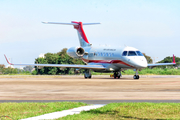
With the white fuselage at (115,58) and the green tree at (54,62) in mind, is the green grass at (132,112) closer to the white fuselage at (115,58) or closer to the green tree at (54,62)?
the white fuselage at (115,58)

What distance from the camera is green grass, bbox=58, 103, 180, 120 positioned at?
10.6 metres

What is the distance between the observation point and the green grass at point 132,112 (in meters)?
10.6

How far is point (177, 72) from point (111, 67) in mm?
26128

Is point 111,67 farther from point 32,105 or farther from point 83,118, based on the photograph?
point 83,118

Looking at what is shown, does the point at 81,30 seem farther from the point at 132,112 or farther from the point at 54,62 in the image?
the point at 132,112

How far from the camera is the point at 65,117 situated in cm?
1066

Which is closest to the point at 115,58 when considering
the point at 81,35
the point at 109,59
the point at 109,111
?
the point at 109,59

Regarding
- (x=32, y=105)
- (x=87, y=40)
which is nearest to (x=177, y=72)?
(x=87, y=40)

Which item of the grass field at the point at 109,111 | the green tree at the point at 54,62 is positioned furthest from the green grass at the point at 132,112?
the green tree at the point at 54,62

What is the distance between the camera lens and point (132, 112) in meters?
11.6

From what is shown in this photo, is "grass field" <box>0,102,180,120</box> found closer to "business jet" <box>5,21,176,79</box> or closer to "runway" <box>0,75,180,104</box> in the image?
"runway" <box>0,75,180,104</box>

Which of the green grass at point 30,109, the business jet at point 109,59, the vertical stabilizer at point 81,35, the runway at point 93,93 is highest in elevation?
the vertical stabilizer at point 81,35

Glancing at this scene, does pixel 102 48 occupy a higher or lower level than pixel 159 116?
higher

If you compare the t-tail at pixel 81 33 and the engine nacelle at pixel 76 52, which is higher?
the t-tail at pixel 81 33
